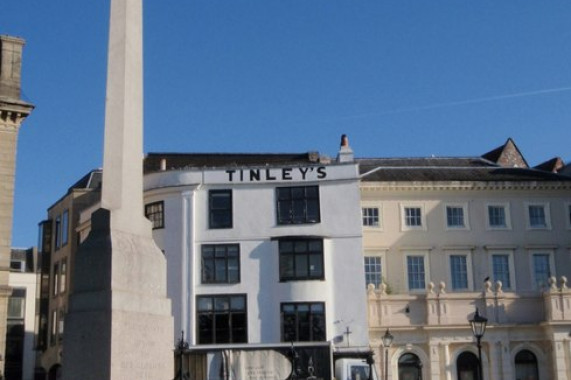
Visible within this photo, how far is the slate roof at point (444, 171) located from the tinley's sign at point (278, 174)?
4.52 m

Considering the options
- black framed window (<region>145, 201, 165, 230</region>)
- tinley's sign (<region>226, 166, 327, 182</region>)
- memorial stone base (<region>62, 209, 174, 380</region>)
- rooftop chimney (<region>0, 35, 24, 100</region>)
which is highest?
rooftop chimney (<region>0, 35, 24, 100</region>)

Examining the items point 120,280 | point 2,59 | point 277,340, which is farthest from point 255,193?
point 120,280

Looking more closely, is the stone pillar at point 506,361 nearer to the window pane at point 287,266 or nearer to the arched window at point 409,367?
the arched window at point 409,367

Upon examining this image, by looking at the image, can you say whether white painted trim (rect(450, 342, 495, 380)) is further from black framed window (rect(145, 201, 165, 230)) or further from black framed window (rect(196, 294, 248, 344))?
black framed window (rect(145, 201, 165, 230))

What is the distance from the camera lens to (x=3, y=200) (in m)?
29.6

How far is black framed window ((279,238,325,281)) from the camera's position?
108 ft

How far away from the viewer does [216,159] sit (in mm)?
41281

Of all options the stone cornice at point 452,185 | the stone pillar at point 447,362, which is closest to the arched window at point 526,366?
the stone pillar at point 447,362

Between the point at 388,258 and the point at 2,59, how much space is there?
19.2 metres

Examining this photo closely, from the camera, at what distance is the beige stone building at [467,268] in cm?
3456

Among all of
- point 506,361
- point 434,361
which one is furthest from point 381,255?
point 506,361

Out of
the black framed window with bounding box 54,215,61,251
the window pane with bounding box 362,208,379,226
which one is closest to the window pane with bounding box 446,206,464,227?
the window pane with bounding box 362,208,379,226

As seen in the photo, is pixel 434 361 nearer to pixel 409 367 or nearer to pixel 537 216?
pixel 409 367

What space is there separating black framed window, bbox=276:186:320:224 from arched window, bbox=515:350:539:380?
36.0ft
